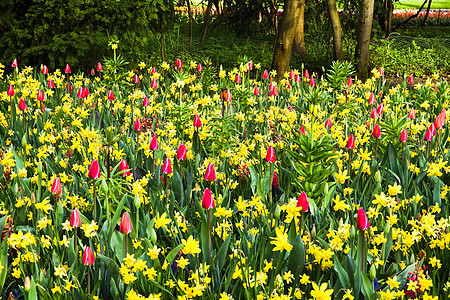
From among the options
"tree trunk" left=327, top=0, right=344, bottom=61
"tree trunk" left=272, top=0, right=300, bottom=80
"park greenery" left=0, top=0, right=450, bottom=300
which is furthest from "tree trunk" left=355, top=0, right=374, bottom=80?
"park greenery" left=0, top=0, right=450, bottom=300

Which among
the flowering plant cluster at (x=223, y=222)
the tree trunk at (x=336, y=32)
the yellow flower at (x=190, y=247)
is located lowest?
the flowering plant cluster at (x=223, y=222)

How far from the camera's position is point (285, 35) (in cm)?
652

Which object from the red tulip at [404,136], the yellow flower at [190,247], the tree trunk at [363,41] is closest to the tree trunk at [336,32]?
the tree trunk at [363,41]

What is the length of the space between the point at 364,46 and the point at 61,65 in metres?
4.11

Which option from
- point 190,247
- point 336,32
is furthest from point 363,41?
point 190,247

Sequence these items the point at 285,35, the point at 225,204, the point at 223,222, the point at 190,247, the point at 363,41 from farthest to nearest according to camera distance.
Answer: the point at 363,41 → the point at 285,35 → the point at 225,204 → the point at 223,222 → the point at 190,247

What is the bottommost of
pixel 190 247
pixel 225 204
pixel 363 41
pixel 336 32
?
pixel 225 204

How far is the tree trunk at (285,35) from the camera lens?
21.2ft

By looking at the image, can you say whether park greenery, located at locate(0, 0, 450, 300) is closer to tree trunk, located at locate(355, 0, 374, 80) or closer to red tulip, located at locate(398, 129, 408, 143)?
red tulip, located at locate(398, 129, 408, 143)

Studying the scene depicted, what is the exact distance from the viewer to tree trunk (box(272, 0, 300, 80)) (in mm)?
6477

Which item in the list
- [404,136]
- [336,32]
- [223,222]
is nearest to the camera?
[223,222]

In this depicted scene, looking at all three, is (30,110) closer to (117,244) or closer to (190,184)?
(190,184)

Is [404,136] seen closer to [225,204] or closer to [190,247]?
[225,204]

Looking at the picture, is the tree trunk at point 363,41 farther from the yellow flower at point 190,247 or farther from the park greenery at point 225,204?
the yellow flower at point 190,247
